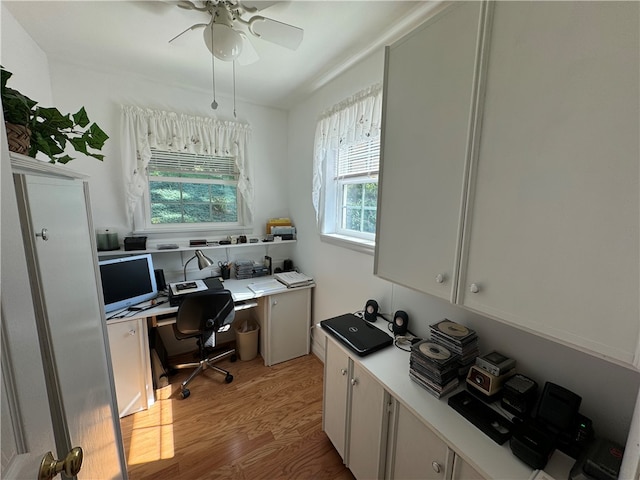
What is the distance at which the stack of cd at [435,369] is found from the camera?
106cm

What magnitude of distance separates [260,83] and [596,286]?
2.53 m

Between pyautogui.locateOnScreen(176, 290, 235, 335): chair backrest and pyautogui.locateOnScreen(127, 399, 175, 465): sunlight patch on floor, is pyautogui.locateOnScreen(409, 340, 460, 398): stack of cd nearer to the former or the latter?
pyautogui.locateOnScreen(176, 290, 235, 335): chair backrest

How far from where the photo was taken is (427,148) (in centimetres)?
101

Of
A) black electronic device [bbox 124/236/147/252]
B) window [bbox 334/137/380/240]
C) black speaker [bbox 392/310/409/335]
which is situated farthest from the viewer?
black electronic device [bbox 124/236/147/252]

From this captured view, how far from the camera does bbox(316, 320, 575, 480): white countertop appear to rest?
0.78m

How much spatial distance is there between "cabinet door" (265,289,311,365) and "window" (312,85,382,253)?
2.34 feet

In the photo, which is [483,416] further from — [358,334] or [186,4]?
[186,4]

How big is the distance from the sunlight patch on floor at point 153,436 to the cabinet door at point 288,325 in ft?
2.91

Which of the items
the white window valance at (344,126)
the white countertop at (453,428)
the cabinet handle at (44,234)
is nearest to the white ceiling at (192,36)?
the white window valance at (344,126)

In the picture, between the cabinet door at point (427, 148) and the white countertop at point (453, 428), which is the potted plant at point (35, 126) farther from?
the white countertop at point (453, 428)

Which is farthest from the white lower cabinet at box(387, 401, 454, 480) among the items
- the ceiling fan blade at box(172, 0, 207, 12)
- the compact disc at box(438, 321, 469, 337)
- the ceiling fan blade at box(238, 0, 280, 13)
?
the ceiling fan blade at box(172, 0, 207, 12)

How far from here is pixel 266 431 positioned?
69.9 inches

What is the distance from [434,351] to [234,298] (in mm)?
1663

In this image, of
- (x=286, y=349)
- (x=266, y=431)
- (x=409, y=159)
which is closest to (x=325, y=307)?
Result: (x=286, y=349)
